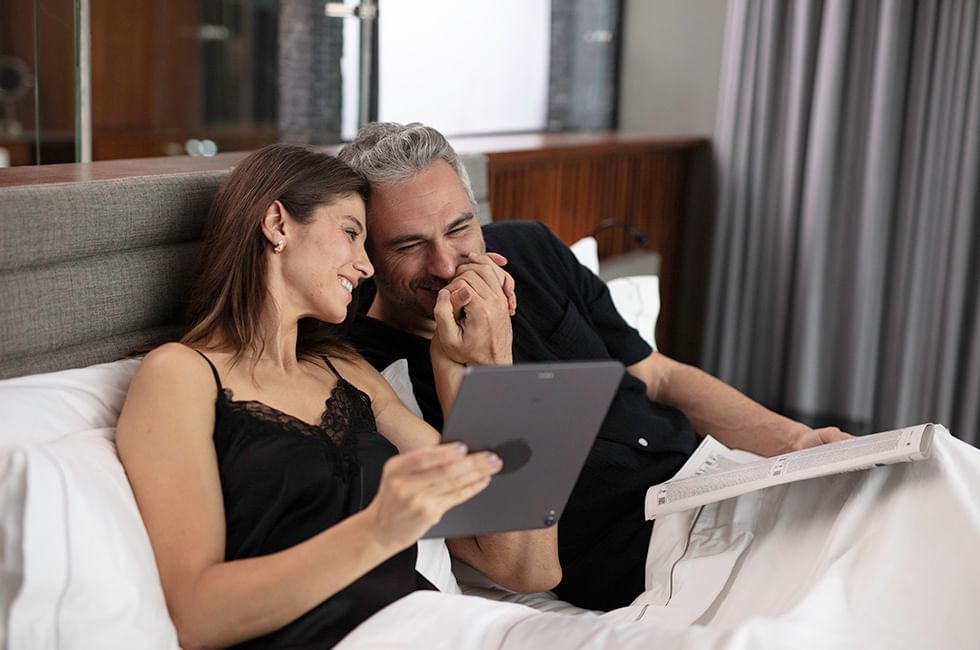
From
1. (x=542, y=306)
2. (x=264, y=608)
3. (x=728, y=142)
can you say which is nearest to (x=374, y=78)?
(x=728, y=142)

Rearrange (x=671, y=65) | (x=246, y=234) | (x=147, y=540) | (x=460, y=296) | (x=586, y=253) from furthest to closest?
(x=671, y=65) < (x=586, y=253) < (x=460, y=296) < (x=246, y=234) < (x=147, y=540)

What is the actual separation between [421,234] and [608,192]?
194 cm

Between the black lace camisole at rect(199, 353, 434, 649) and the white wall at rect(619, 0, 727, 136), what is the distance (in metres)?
3.03

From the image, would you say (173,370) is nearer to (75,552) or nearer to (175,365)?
(175,365)

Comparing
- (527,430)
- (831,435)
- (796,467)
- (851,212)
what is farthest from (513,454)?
(851,212)

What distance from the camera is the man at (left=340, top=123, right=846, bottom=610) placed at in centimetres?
175

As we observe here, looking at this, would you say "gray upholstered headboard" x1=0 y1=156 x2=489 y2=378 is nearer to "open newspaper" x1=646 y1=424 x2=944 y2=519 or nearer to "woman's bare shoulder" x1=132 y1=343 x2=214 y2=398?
"woman's bare shoulder" x1=132 y1=343 x2=214 y2=398

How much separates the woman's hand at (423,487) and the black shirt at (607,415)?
65 cm

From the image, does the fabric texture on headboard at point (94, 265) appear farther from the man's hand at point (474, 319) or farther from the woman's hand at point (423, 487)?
the woman's hand at point (423, 487)

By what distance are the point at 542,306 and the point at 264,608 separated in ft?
3.01

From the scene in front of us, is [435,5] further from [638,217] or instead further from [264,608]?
[264,608]

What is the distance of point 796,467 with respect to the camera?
1.54m

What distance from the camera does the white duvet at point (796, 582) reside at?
1.23 meters

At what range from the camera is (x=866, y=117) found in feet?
11.8
